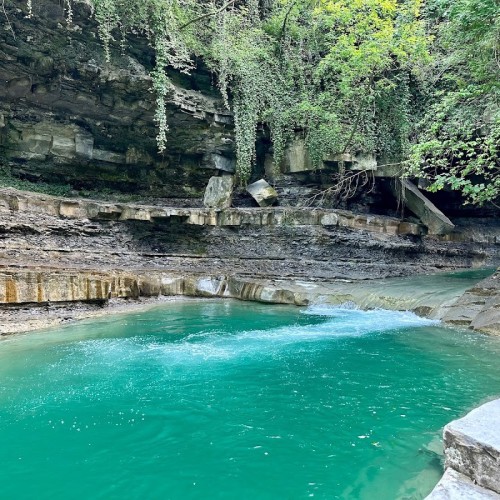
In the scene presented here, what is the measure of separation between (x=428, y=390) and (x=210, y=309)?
665 centimetres

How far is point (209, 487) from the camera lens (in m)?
2.71

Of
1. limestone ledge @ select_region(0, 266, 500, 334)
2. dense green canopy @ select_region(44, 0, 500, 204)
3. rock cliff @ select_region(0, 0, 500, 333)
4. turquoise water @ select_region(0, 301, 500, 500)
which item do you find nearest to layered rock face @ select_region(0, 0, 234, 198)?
rock cliff @ select_region(0, 0, 500, 333)

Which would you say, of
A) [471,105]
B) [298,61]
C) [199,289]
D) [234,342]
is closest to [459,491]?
[234,342]

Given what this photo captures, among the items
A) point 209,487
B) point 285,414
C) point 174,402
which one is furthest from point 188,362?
point 209,487

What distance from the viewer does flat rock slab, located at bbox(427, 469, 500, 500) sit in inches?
82.7

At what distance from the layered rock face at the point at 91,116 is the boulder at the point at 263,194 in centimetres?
156

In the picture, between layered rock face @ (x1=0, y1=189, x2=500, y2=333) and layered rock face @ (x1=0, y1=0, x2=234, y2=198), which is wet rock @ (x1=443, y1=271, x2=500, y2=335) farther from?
layered rock face @ (x1=0, y1=0, x2=234, y2=198)

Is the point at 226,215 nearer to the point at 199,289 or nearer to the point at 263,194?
the point at 263,194

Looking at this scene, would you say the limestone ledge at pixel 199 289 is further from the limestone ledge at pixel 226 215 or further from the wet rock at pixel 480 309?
the limestone ledge at pixel 226 215

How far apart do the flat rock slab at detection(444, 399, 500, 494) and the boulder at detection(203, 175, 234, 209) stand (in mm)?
12776

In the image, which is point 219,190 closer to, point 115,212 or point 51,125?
point 115,212

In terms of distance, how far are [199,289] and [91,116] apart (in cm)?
761

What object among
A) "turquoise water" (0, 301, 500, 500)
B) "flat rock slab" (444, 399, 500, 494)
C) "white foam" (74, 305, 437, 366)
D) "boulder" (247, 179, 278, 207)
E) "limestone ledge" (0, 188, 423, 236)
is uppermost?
"boulder" (247, 179, 278, 207)

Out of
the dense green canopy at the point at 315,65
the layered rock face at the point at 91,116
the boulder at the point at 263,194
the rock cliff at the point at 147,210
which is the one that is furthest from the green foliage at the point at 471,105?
the layered rock face at the point at 91,116
